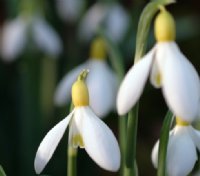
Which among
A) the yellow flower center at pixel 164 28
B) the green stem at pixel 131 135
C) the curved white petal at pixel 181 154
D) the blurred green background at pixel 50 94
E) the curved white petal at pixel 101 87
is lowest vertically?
the blurred green background at pixel 50 94

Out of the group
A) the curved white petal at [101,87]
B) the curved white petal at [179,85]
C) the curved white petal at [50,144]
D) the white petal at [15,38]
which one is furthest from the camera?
the white petal at [15,38]

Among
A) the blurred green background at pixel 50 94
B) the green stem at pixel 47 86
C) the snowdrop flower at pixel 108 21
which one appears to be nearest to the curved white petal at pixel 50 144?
the blurred green background at pixel 50 94

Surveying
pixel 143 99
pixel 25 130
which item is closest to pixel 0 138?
pixel 25 130

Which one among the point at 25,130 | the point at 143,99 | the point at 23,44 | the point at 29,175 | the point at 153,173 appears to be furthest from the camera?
the point at 143,99

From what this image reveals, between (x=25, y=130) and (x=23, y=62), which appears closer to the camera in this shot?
(x=25, y=130)

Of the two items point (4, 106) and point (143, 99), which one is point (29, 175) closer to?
point (4, 106)

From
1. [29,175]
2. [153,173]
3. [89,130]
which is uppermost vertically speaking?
[89,130]

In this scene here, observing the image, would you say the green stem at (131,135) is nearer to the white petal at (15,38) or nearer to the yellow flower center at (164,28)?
the yellow flower center at (164,28)
